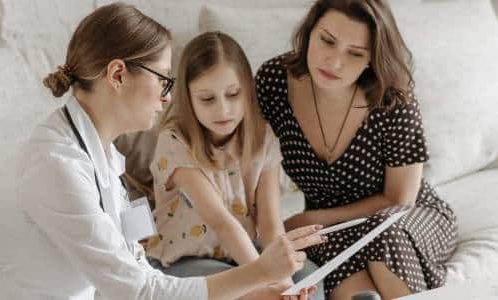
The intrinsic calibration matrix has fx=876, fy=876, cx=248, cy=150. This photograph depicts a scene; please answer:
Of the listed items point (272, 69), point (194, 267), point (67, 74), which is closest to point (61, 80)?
point (67, 74)

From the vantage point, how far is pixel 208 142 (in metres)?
1.91

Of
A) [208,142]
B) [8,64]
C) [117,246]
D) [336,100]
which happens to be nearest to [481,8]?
[336,100]

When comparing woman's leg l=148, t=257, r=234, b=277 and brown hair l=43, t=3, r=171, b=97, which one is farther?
woman's leg l=148, t=257, r=234, b=277

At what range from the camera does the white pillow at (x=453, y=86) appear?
2.34 m

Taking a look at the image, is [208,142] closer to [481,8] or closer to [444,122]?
[444,122]

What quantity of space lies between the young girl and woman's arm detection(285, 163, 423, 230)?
12 centimetres

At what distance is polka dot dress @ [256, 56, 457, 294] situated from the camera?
1872mm

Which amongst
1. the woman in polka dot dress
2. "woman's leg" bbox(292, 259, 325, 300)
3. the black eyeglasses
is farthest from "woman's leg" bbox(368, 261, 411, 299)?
the black eyeglasses

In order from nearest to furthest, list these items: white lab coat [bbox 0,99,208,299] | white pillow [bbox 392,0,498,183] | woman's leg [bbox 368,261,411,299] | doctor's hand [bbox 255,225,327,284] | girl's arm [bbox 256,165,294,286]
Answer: white lab coat [bbox 0,99,208,299] < doctor's hand [bbox 255,225,327,284] < woman's leg [bbox 368,261,411,299] < girl's arm [bbox 256,165,294,286] < white pillow [bbox 392,0,498,183]

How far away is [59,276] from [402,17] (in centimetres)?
136

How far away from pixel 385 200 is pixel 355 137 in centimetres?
17

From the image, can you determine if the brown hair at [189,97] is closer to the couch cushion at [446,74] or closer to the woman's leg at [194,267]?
the woman's leg at [194,267]

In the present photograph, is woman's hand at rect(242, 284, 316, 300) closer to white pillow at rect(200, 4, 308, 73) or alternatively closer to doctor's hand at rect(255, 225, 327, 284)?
doctor's hand at rect(255, 225, 327, 284)

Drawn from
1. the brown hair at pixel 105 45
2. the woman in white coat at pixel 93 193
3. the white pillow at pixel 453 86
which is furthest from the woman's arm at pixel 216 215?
the white pillow at pixel 453 86
